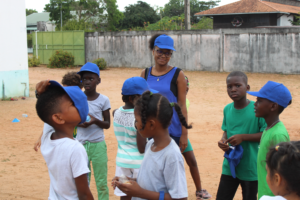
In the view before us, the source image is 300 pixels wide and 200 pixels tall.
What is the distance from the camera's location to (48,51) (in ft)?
76.7

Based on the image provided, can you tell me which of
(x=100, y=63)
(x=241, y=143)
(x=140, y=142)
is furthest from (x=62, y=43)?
(x=241, y=143)

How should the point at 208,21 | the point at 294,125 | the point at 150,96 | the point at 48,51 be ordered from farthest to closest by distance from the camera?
the point at 208,21 → the point at 48,51 → the point at 294,125 → the point at 150,96

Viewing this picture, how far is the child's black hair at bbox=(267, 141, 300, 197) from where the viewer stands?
1458mm

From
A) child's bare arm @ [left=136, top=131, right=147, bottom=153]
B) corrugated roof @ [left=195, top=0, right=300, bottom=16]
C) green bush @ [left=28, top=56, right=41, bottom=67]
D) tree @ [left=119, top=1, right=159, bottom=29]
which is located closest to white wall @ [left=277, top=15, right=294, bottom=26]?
corrugated roof @ [left=195, top=0, right=300, bottom=16]

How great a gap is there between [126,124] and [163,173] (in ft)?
3.16

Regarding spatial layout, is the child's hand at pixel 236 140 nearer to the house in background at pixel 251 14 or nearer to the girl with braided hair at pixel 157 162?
the girl with braided hair at pixel 157 162

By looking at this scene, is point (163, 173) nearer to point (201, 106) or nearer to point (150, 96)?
point (150, 96)

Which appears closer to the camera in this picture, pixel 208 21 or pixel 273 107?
pixel 273 107

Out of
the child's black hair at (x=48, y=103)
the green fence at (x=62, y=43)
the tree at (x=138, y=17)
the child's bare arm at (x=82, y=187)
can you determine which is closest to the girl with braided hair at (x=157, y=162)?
the child's bare arm at (x=82, y=187)

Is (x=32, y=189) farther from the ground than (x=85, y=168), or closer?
closer

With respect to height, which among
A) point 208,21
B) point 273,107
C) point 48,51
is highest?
point 208,21

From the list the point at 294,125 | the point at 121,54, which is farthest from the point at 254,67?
the point at 294,125

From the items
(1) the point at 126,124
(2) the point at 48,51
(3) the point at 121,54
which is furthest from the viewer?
(2) the point at 48,51

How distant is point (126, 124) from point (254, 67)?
15647 mm
